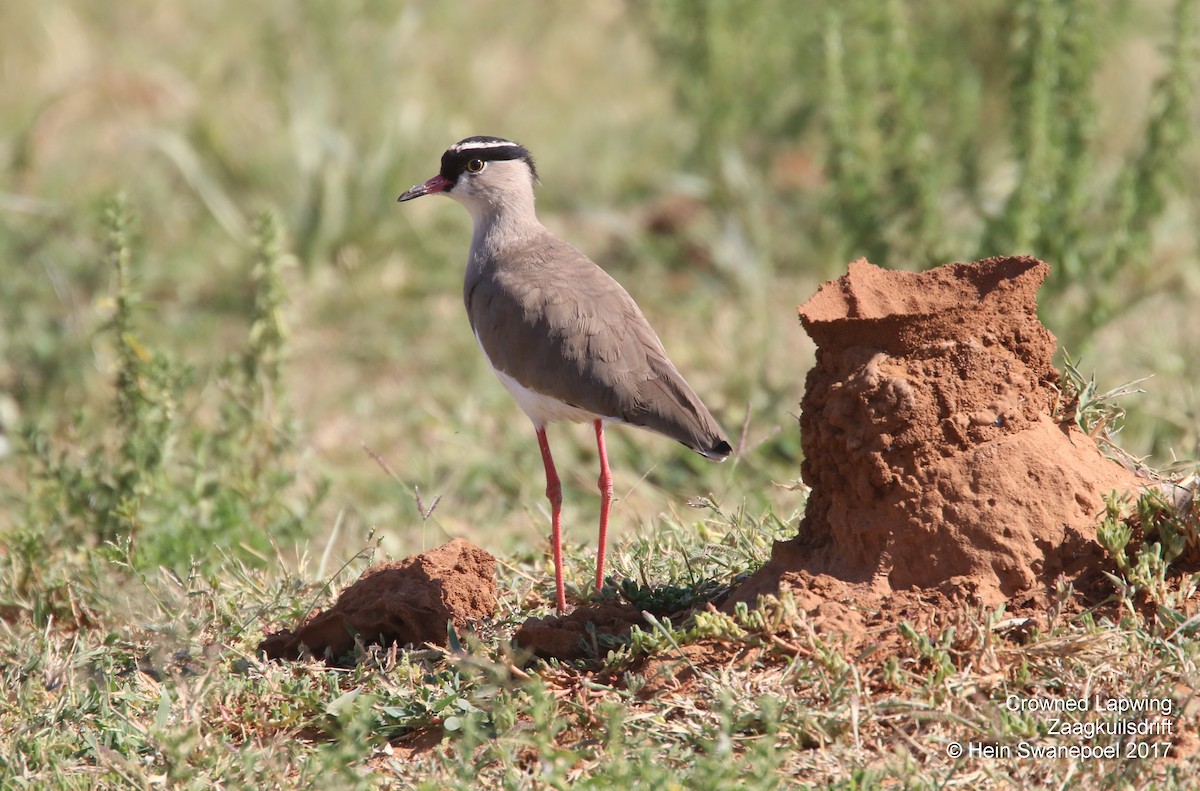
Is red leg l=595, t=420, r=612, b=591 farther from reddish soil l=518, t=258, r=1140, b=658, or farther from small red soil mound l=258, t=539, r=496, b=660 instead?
reddish soil l=518, t=258, r=1140, b=658

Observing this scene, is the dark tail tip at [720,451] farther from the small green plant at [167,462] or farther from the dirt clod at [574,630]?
the small green plant at [167,462]

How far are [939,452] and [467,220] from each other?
6.70 metres

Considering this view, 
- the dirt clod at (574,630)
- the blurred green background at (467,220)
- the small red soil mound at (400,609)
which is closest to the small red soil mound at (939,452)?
the dirt clod at (574,630)

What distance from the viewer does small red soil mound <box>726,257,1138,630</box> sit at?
11.6 feet

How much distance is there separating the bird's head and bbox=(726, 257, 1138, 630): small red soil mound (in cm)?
202

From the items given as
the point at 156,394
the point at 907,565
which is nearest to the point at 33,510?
the point at 156,394

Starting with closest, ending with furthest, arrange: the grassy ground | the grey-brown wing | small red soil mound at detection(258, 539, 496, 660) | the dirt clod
Result: the grassy ground < the dirt clod < small red soil mound at detection(258, 539, 496, 660) < the grey-brown wing

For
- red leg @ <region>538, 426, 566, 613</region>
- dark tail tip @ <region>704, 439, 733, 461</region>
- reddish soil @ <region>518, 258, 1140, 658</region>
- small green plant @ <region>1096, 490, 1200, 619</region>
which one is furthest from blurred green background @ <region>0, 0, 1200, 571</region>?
small green plant @ <region>1096, 490, 1200, 619</region>

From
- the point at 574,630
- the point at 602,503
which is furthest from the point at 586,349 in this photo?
the point at 574,630

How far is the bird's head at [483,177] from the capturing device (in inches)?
211

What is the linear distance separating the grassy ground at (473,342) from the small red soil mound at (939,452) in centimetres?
20

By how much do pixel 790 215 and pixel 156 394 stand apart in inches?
221

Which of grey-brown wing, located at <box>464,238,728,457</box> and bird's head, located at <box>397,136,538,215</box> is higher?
bird's head, located at <box>397,136,538,215</box>

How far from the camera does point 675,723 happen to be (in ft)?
11.1
